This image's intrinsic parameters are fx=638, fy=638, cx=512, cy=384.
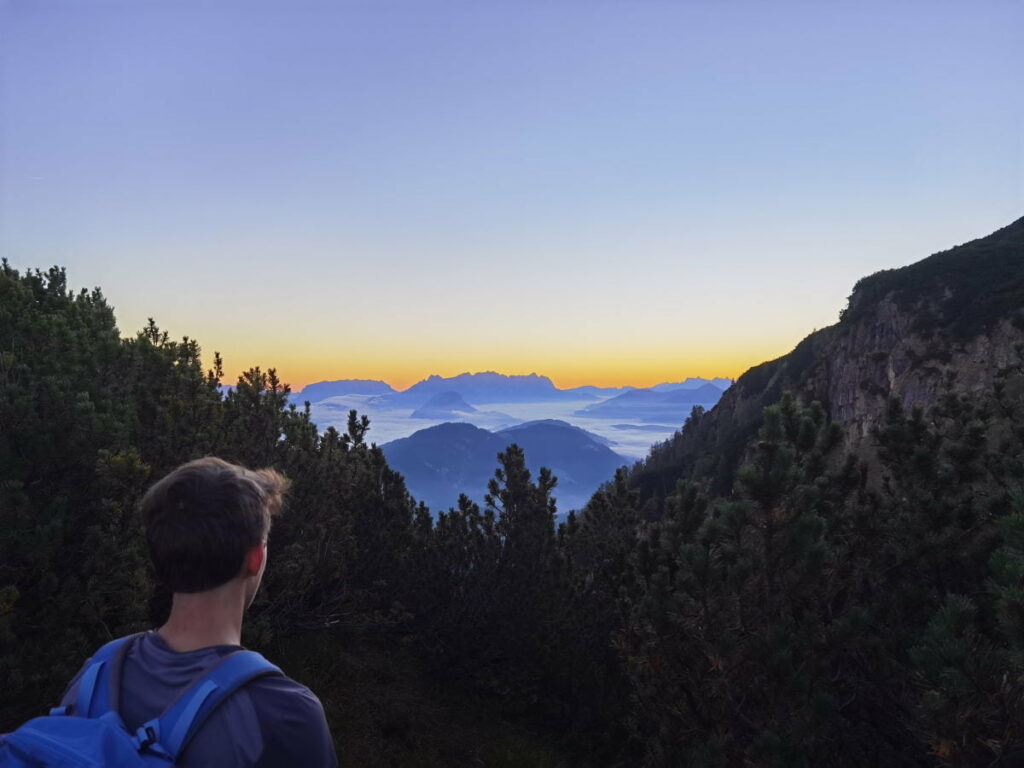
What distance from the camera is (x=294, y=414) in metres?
9.26

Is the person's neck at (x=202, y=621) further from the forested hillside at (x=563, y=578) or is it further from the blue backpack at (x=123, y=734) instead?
the forested hillside at (x=563, y=578)

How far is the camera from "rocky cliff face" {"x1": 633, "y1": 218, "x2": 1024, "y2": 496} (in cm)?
4494

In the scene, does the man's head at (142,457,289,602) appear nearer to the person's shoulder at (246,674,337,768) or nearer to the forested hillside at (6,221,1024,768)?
the person's shoulder at (246,674,337,768)

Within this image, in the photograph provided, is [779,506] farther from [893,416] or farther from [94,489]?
[94,489]

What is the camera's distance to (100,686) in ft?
5.47

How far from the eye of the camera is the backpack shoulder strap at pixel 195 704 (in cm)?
146

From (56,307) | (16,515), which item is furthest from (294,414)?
(16,515)

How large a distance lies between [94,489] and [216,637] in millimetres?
5177

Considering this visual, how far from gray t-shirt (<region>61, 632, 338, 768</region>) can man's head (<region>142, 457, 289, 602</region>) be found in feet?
0.62

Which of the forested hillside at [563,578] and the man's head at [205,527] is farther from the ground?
the man's head at [205,527]

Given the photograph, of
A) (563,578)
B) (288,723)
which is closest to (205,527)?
(288,723)

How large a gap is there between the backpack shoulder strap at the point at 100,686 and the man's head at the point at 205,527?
8.0 inches

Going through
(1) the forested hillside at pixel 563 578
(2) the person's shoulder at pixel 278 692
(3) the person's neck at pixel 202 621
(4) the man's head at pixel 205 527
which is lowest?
(1) the forested hillside at pixel 563 578

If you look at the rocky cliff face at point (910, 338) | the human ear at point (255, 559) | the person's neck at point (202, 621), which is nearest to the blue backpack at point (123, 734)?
the person's neck at point (202, 621)
